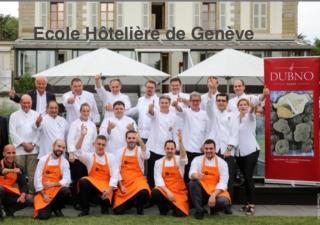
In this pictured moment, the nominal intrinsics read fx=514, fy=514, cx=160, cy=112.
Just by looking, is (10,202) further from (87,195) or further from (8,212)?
(87,195)

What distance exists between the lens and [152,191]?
754 centimetres

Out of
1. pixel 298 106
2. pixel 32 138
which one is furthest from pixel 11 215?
pixel 298 106

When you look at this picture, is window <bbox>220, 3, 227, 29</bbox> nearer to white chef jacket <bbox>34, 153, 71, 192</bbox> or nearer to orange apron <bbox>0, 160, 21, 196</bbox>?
white chef jacket <bbox>34, 153, 71, 192</bbox>

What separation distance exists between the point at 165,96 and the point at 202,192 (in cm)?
162

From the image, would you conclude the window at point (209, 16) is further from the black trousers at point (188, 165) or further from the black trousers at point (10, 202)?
the black trousers at point (10, 202)

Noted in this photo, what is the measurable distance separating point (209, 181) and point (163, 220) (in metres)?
0.91

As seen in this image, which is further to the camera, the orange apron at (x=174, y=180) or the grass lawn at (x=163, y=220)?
the orange apron at (x=174, y=180)

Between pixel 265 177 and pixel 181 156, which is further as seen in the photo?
pixel 265 177

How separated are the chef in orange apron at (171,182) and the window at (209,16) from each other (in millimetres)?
28467

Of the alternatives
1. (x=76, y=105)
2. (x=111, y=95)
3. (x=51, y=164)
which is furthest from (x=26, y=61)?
(x=51, y=164)

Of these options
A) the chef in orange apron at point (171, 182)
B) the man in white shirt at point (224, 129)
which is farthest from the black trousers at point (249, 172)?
the chef in orange apron at point (171, 182)

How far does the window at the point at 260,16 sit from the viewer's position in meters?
35.1

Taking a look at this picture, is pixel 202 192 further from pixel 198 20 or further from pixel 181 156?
pixel 198 20

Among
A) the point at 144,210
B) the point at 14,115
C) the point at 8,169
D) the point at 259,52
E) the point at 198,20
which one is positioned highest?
the point at 198,20
